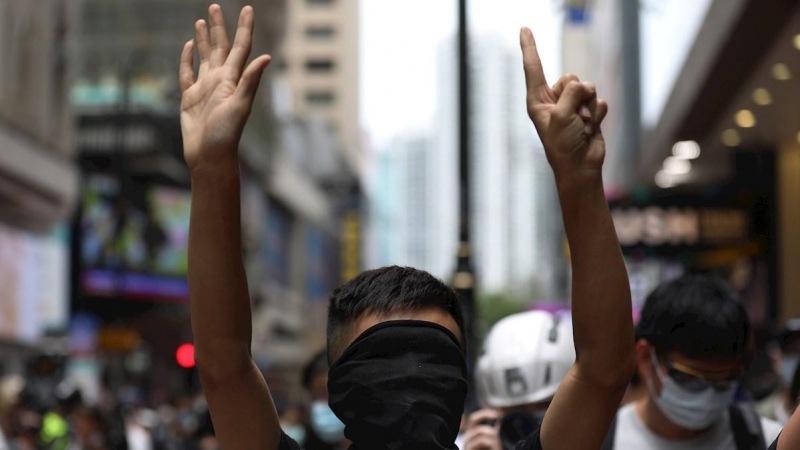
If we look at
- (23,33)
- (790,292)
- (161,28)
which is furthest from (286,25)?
(790,292)

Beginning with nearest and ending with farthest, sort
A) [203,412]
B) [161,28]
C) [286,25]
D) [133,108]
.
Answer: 1. [203,412]
2. [133,108]
3. [161,28]
4. [286,25]

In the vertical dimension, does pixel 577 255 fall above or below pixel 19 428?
above

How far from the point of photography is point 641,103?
112ft

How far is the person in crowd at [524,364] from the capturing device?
15.9 feet

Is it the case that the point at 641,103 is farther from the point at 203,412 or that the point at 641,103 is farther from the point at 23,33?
the point at 203,412

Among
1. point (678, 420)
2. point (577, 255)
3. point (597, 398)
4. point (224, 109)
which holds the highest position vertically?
point (224, 109)

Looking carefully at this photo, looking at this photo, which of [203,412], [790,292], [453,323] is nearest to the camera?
[453,323]

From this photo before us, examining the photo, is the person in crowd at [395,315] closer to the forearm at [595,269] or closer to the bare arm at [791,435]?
the forearm at [595,269]

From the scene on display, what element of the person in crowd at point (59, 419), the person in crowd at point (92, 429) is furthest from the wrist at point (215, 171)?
the person in crowd at point (59, 419)

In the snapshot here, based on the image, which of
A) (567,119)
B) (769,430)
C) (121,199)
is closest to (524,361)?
(769,430)

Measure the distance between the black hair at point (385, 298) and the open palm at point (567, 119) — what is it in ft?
1.23

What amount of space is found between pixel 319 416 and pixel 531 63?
17.9ft

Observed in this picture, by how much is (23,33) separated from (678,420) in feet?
101

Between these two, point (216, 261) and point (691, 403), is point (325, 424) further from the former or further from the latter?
point (216, 261)
